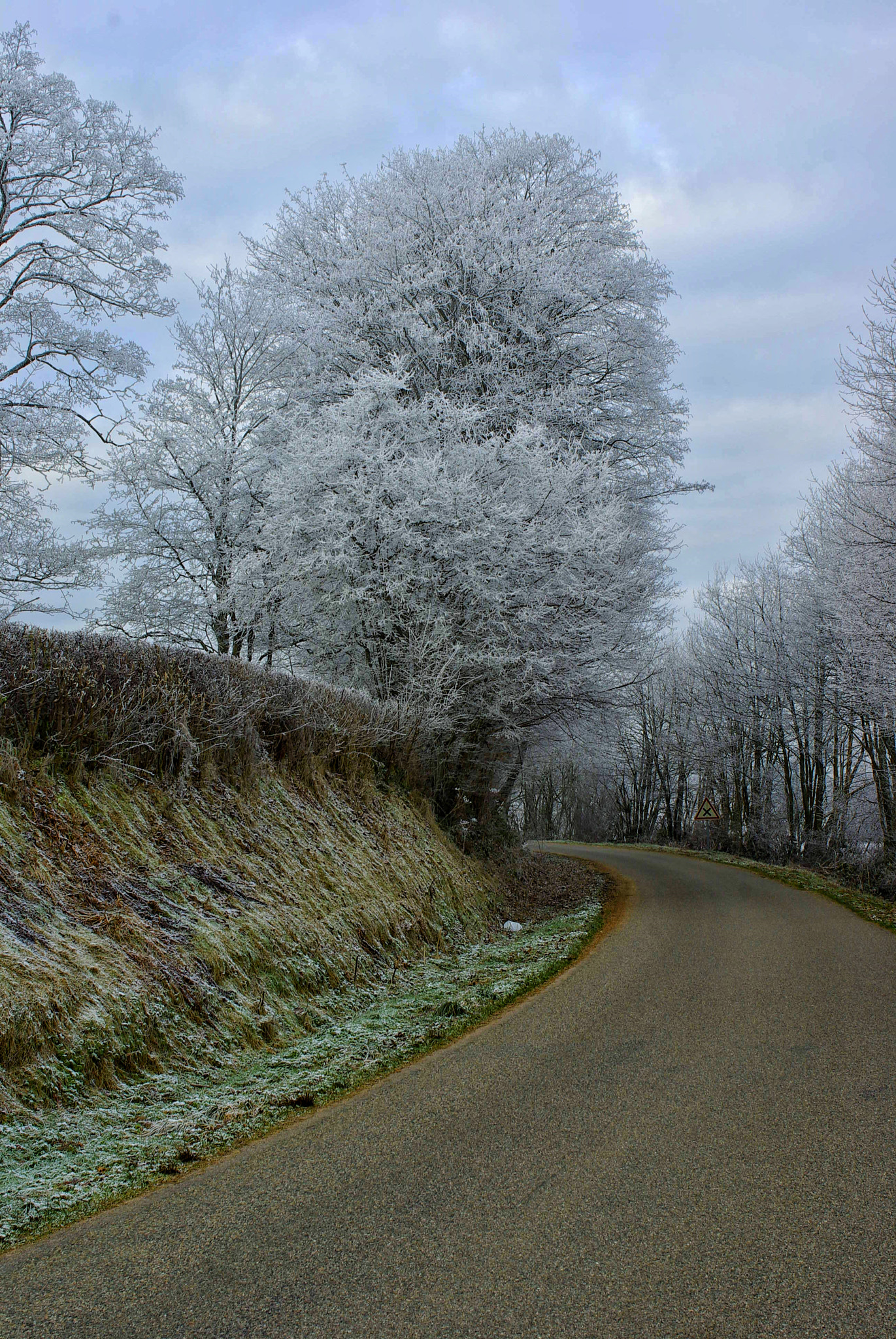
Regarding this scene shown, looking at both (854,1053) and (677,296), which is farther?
(677,296)

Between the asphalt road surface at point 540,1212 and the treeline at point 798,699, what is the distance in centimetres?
Answer: 1079

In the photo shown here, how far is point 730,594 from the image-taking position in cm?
2808

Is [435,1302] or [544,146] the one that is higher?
[544,146]

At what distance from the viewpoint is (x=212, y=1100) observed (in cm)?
433

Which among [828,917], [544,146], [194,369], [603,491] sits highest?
[544,146]

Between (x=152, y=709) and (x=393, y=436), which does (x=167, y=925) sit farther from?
(x=393, y=436)

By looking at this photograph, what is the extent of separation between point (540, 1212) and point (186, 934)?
3.28 meters

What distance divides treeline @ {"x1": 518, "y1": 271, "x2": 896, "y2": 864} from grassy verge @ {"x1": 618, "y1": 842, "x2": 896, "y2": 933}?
64.2 inches

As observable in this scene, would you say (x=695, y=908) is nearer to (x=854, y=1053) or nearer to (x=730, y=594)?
(x=854, y=1053)

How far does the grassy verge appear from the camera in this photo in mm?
11938

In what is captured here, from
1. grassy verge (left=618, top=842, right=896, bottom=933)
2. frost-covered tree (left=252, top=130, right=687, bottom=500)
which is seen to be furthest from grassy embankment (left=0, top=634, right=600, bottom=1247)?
frost-covered tree (left=252, top=130, right=687, bottom=500)

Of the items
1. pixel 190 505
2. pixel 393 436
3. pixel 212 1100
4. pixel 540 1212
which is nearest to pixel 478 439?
pixel 393 436

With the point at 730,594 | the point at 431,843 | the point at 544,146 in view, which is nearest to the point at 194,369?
the point at 544,146

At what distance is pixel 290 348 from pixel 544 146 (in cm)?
661
